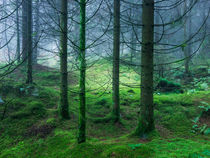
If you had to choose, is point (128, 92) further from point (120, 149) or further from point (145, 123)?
point (120, 149)

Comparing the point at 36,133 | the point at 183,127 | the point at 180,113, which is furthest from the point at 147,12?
the point at 36,133

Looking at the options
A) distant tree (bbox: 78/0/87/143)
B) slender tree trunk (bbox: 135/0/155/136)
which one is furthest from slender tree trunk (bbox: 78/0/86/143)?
slender tree trunk (bbox: 135/0/155/136)

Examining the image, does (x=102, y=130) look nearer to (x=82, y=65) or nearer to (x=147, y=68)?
(x=147, y=68)

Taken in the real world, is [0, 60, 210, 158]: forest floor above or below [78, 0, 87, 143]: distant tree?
below

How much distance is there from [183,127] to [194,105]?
2027 millimetres

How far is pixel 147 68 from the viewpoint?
3.73m

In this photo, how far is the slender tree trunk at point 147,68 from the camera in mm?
3688

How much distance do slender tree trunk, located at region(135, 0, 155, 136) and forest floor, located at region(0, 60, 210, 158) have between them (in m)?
0.32

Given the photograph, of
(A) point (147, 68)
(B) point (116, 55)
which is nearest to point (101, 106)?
(B) point (116, 55)

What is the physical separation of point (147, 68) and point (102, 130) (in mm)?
3334

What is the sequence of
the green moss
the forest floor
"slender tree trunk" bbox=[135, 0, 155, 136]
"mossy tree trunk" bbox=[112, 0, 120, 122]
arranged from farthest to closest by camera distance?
1. "mossy tree trunk" bbox=[112, 0, 120, 122]
2. "slender tree trunk" bbox=[135, 0, 155, 136]
3. the forest floor
4. the green moss

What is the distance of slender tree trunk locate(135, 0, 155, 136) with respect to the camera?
3.69 meters

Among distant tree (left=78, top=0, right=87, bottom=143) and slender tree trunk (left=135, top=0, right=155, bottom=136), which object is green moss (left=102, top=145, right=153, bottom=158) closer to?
distant tree (left=78, top=0, right=87, bottom=143)

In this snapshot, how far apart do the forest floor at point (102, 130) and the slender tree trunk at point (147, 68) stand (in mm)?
319
